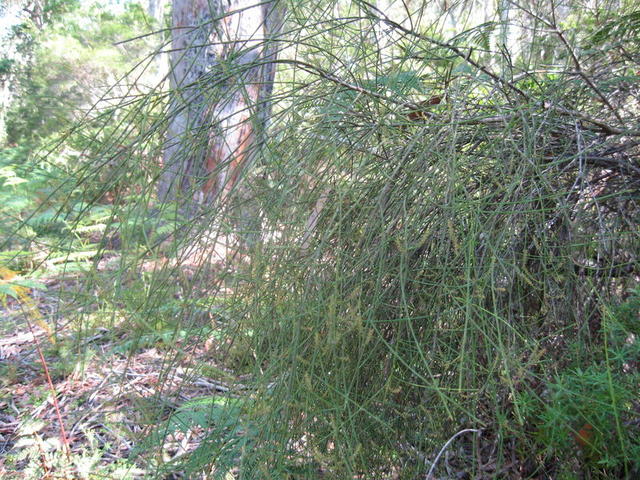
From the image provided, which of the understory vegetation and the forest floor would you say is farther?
the forest floor

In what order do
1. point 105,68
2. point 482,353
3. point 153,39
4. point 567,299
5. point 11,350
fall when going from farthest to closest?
point 153,39
point 105,68
point 11,350
point 482,353
point 567,299

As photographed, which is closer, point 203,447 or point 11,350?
point 203,447

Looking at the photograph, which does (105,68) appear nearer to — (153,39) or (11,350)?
(153,39)

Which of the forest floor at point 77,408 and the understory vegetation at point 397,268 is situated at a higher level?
the understory vegetation at point 397,268

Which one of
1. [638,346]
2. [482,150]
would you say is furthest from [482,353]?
[482,150]

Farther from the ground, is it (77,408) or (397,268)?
(397,268)

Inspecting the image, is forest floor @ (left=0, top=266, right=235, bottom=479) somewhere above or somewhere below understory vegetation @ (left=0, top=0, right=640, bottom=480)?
below

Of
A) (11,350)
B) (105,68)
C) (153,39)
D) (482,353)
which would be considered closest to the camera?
(482,353)

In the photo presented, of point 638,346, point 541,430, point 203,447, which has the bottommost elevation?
point 203,447

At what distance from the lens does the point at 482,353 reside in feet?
5.03

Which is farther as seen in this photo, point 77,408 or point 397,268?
point 77,408

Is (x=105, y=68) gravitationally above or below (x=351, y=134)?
above

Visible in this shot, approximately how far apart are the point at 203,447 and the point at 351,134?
868mm

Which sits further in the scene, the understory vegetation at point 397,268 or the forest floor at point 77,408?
the forest floor at point 77,408
